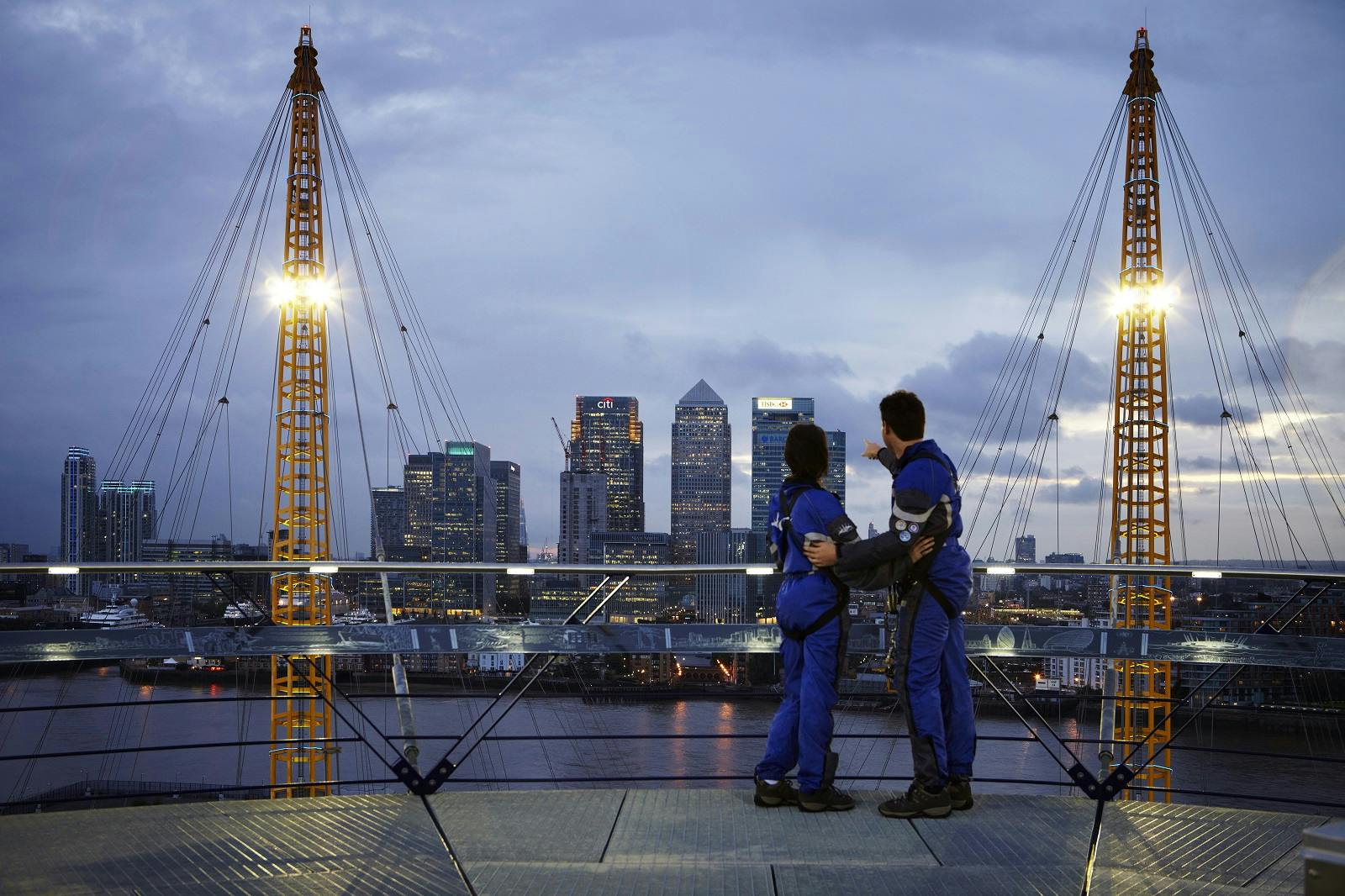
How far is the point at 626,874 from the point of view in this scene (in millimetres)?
2736

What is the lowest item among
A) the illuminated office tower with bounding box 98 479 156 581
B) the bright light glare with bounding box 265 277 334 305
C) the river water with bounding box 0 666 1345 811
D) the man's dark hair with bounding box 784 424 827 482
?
the river water with bounding box 0 666 1345 811

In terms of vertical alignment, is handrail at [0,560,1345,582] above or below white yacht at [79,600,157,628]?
above

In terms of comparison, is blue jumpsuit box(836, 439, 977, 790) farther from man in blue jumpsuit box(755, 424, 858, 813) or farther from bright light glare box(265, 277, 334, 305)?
bright light glare box(265, 277, 334, 305)

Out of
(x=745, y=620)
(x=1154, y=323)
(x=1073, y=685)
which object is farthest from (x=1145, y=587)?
(x=745, y=620)

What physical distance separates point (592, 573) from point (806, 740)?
3.43ft

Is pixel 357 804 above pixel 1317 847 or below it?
below

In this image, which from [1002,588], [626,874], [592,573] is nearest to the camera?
[626,874]

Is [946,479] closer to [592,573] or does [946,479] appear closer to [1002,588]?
[592,573]

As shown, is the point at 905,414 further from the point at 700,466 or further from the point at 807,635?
the point at 700,466

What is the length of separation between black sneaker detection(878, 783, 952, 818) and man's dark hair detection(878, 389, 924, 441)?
3.76 ft

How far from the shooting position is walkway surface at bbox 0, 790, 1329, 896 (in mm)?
2670

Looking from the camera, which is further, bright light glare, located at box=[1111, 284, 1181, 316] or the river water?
bright light glare, located at box=[1111, 284, 1181, 316]

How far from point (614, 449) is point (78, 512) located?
122 m

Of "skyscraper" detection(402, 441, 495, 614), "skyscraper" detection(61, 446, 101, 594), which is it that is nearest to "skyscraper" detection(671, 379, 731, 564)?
"skyscraper" detection(402, 441, 495, 614)
